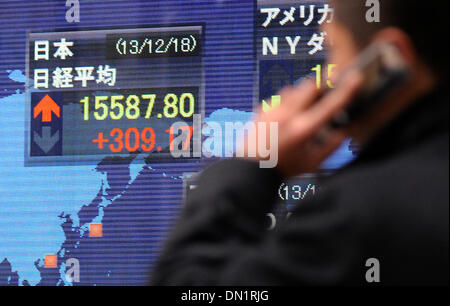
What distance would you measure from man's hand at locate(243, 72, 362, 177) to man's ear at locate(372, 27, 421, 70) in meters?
0.04

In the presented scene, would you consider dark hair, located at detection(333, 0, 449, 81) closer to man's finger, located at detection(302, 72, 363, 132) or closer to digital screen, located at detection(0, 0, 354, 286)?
man's finger, located at detection(302, 72, 363, 132)

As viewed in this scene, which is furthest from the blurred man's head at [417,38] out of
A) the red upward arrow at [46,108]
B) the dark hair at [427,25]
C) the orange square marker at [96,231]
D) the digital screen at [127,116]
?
the red upward arrow at [46,108]

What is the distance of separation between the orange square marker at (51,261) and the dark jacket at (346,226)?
2.45 meters

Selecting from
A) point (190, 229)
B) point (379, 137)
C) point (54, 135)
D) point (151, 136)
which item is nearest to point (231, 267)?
point (190, 229)

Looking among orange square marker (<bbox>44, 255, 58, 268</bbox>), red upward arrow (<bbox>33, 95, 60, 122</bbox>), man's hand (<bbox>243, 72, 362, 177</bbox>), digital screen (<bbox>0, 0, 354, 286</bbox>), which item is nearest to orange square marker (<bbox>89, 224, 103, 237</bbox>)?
digital screen (<bbox>0, 0, 354, 286</bbox>)

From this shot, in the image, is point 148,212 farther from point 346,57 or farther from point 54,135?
point 346,57

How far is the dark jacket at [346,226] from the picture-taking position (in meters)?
0.52

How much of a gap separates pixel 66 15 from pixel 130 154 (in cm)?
68

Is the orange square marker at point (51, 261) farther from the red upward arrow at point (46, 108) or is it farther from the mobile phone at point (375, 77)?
the mobile phone at point (375, 77)

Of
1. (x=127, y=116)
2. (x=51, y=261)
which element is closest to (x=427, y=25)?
(x=127, y=116)

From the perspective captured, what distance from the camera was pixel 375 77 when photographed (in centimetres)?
62

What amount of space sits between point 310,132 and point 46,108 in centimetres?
259

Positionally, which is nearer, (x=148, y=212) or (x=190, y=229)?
(x=190, y=229)

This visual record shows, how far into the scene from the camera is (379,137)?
593mm
